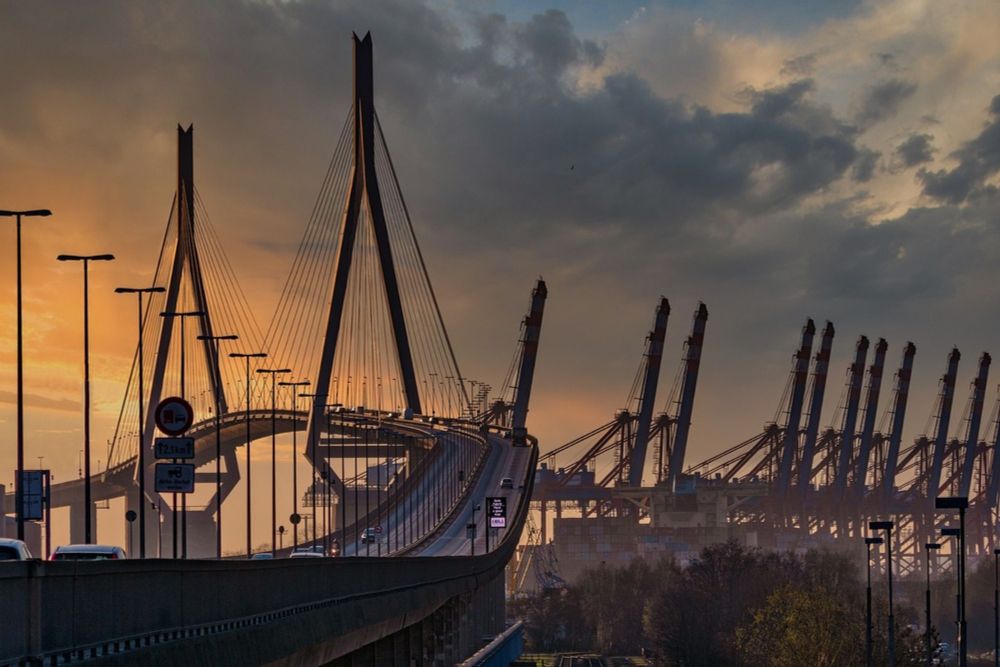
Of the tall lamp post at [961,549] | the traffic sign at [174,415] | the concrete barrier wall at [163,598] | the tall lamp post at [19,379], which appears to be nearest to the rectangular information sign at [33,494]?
the tall lamp post at [19,379]

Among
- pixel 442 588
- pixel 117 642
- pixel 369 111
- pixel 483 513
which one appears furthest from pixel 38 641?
pixel 483 513

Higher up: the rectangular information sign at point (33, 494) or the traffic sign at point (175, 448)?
the traffic sign at point (175, 448)

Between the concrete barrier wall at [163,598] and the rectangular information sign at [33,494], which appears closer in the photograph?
the concrete barrier wall at [163,598]

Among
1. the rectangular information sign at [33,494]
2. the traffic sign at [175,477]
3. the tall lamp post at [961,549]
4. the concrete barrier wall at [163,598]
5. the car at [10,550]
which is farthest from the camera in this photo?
the tall lamp post at [961,549]

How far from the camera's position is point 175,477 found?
145 feet

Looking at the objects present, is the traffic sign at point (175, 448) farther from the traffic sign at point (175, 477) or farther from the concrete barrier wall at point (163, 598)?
the concrete barrier wall at point (163, 598)

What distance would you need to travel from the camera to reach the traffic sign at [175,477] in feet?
143

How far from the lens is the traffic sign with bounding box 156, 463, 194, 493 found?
1720 inches

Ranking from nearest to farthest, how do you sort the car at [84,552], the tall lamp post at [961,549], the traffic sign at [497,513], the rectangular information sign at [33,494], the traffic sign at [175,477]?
the car at [84,552], the traffic sign at [175,477], the rectangular information sign at [33,494], the tall lamp post at [961,549], the traffic sign at [497,513]

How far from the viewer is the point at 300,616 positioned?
3005cm

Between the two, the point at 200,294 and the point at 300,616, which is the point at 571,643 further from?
the point at 300,616

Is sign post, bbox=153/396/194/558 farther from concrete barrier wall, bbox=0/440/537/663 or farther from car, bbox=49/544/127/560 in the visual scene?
concrete barrier wall, bbox=0/440/537/663

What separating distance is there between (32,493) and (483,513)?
95.7m

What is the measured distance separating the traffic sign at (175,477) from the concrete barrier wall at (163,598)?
4.26 m
